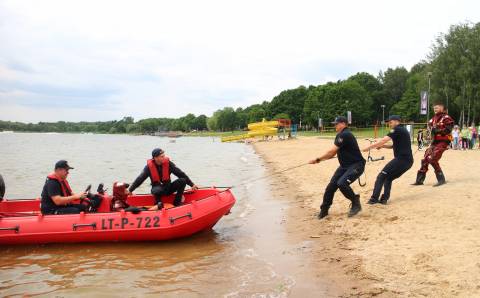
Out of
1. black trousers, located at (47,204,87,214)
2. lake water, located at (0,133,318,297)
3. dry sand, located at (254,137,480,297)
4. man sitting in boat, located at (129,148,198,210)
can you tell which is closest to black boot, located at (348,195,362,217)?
dry sand, located at (254,137,480,297)

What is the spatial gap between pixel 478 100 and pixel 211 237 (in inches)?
1750

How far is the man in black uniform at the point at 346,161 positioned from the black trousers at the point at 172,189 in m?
2.67

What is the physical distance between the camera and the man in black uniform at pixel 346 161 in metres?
7.53

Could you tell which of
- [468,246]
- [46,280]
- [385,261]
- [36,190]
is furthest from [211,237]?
[36,190]

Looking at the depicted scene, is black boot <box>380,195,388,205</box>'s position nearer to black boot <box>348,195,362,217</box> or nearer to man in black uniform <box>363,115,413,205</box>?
man in black uniform <box>363,115,413,205</box>

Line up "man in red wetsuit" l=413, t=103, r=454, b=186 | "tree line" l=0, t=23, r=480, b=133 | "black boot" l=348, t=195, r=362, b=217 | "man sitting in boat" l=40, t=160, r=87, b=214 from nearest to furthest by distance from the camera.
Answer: "man sitting in boat" l=40, t=160, r=87, b=214 < "black boot" l=348, t=195, r=362, b=217 < "man in red wetsuit" l=413, t=103, r=454, b=186 < "tree line" l=0, t=23, r=480, b=133

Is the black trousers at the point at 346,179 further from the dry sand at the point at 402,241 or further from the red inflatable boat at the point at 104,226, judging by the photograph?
the red inflatable boat at the point at 104,226

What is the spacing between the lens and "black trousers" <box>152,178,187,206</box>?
323 inches

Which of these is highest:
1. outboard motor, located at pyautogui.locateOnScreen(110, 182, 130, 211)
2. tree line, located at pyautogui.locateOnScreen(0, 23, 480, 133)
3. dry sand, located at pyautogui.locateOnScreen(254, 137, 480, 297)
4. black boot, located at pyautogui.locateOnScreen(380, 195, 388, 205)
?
tree line, located at pyautogui.locateOnScreen(0, 23, 480, 133)

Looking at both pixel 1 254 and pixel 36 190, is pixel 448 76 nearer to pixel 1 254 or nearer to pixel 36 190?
pixel 36 190

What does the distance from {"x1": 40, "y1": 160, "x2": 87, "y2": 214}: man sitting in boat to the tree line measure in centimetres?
3903

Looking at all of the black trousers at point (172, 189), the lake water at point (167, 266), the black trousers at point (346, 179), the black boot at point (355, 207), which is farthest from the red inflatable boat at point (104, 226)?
the black boot at point (355, 207)

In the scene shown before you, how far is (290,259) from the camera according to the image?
6.10m

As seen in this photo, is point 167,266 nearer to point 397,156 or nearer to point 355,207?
point 355,207
